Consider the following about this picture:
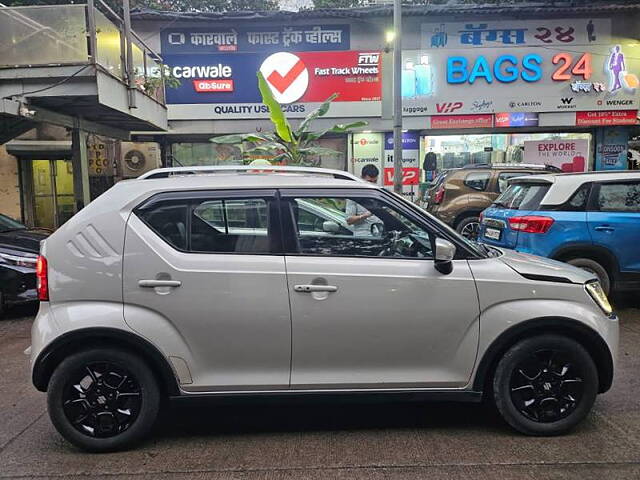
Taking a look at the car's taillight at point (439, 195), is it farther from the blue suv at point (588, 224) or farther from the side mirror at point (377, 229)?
the side mirror at point (377, 229)

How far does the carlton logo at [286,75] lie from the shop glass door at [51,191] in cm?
661

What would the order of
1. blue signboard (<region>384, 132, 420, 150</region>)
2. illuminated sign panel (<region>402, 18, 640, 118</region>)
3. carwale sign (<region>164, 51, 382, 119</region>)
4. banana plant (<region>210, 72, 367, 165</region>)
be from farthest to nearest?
1. blue signboard (<region>384, 132, 420, 150</region>)
2. carwale sign (<region>164, 51, 382, 119</region>)
3. illuminated sign panel (<region>402, 18, 640, 118</region>)
4. banana plant (<region>210, 72, 367, 165</region>)

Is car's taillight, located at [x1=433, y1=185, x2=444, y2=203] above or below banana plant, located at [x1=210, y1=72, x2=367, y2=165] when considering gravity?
below

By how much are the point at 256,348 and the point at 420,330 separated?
41.8 inches

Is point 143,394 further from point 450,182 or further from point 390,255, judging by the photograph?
point 450,182

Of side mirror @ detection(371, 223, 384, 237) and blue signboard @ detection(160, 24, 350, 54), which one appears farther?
blue signboard @ detection(160, 24, 350, 54)

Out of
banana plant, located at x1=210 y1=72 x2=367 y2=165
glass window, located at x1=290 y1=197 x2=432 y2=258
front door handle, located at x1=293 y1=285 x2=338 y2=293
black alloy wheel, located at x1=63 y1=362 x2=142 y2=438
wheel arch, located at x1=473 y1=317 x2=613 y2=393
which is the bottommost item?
black alloy wheel, located at x1=63 y1=362 x2=142 y2=438

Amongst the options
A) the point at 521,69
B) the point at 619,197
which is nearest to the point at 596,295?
the point at 619,197

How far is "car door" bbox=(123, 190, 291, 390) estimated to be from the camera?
3.46 meters

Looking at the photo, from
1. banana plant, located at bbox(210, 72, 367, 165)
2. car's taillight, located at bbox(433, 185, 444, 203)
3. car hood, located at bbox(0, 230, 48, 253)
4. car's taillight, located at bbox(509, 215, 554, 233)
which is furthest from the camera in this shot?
car's taillight, located at bbox(433, 185, 444, 203)

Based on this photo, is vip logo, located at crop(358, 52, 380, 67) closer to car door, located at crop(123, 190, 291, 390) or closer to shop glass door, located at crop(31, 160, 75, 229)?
shop glass door, located at crop(31, 160, 75, 229)

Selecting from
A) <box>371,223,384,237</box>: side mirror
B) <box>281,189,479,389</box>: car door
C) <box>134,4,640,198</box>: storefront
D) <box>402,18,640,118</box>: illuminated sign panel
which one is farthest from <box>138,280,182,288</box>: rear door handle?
<box>402,18,640,118</box>: illuminated sign panel

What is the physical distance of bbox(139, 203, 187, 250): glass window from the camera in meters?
3.57

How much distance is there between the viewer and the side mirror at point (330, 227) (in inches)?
149
